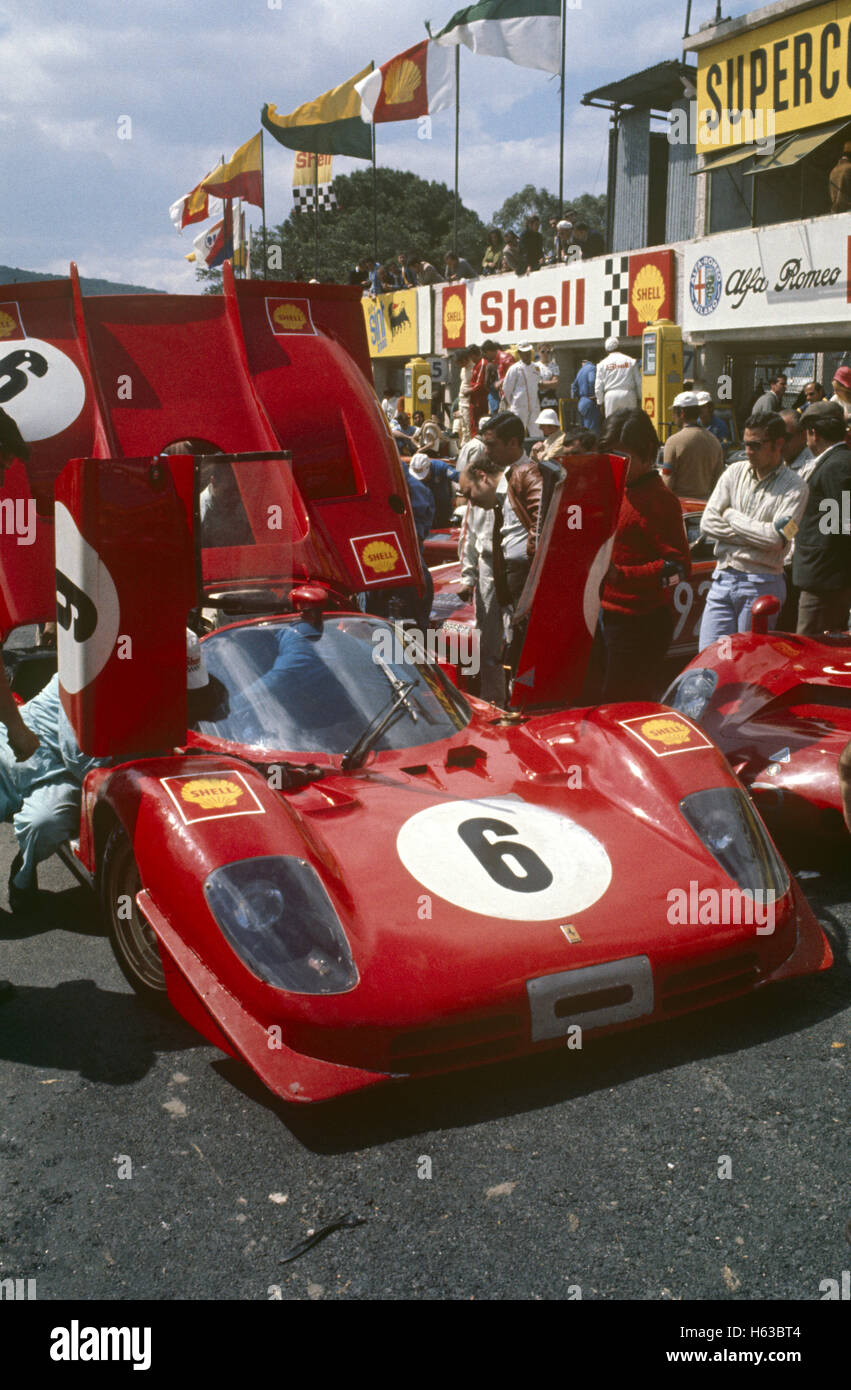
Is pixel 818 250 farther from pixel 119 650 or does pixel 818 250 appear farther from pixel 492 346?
pixel 119 650

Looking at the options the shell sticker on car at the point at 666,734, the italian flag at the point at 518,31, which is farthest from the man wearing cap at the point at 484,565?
the italian flag at the point at 518,31

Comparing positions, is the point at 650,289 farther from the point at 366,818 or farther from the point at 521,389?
the point at 366,818

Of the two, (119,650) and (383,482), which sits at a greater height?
(383,482)

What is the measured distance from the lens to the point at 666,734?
12.5 feet

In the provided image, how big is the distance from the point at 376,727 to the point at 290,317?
3213mm

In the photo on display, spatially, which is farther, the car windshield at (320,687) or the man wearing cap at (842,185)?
the man wearing cap at (842,185)

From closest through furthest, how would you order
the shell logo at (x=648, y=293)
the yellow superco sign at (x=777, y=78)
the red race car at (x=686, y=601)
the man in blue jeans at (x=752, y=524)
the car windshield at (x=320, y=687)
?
the car windshield at (x=320, y=687), the man in blue jeans at (x=752, y=524), the red race car at (x=686, y=601), the yellow superco sign at (x=777, y=78), the shell logo at (x=648, y=293)

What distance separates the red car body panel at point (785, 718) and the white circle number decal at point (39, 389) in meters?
3.23

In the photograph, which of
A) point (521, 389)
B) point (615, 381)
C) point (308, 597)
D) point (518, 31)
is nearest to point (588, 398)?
point (521, 389)

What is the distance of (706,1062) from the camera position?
9.80ft

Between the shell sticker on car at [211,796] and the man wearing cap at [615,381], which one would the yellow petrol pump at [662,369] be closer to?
the man wearing cap at [615,381]

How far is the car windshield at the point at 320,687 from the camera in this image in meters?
3.97
